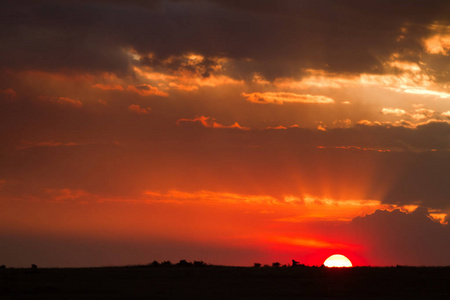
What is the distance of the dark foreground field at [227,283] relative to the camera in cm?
4356

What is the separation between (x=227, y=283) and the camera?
1935 inches

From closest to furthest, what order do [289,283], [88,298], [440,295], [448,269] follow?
1. [88,298]
2. [440,295]
3. [289,283]
4. [448,269]

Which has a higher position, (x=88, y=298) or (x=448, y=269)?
(x=448, y=269)

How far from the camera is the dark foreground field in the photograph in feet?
143

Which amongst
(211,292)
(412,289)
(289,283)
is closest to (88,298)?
(211,292)

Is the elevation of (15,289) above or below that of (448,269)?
below

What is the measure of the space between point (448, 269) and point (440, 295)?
596 inches

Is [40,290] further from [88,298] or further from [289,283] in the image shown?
[289,283]

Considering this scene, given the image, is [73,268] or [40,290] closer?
[40,290]

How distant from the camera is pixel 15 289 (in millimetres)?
45031

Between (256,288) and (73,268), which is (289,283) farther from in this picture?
(73,268)

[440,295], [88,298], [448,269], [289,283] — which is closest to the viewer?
[88,298]

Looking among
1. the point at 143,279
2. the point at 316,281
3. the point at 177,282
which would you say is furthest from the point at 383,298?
the point at 143,279

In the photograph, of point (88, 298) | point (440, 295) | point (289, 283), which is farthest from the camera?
point (289, 283)
